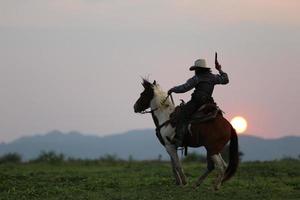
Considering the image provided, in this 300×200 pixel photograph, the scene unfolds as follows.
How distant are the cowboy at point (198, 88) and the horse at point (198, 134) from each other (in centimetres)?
28

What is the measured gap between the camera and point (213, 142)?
1597 cm

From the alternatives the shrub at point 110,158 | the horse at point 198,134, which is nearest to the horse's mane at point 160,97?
the horse at point 198,134

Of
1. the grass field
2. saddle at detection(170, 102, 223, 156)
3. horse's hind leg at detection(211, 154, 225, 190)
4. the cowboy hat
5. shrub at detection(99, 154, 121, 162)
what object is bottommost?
the grass field

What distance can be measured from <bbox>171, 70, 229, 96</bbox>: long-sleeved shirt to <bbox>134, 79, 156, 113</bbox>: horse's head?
56.1 inches

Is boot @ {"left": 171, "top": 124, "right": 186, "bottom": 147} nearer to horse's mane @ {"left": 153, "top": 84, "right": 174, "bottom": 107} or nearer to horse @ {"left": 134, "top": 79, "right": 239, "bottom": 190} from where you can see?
horse @ {"left": 134, "top": 79, "right": 239, "bottom": 190}

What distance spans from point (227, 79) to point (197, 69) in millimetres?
784

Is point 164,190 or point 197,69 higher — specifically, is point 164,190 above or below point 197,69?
below

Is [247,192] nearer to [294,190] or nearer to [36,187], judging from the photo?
[294,190]

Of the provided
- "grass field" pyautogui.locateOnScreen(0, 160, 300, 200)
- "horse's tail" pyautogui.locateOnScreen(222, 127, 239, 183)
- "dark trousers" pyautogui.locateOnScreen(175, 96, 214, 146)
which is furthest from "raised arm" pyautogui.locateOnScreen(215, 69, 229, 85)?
"grass field" pyautogui.locateOnScreen(0, 160, 300, 200)

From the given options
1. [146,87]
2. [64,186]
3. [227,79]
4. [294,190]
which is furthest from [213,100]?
[64,186]

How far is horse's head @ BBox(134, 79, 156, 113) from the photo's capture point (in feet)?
58.5

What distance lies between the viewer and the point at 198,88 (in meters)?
16.5

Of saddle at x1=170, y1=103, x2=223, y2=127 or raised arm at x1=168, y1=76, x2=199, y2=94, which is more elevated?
raised arm at x1=168, y1=76, x2=199, y2=94

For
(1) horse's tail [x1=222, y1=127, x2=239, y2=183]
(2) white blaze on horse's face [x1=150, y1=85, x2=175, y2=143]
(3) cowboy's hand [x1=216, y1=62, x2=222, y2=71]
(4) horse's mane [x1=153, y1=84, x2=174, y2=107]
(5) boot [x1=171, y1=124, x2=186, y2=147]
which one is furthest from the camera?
(4) horse's mane [x1=153, y1=84, x2=174, y2=107]
